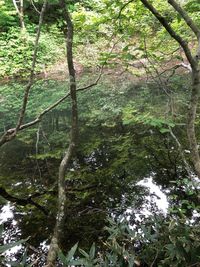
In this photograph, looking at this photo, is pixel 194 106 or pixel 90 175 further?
pixel 90 175

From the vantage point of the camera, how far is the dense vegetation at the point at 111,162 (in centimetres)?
297

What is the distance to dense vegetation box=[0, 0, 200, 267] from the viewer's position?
2971mm

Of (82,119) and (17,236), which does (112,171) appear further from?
(82,119)

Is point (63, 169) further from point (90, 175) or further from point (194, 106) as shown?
point (194, 106)

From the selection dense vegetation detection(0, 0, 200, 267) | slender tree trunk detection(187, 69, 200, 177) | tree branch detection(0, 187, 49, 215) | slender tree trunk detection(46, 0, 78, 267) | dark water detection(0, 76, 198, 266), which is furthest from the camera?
tree branch detection(0, 187, 49, 215)

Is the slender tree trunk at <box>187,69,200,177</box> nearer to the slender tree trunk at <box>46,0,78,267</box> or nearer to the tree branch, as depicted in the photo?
the slender tree trunk at <box>46,0,78,267</box>

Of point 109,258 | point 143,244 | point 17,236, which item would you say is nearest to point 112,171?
point 17,236

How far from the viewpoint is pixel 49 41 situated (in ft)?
61.8

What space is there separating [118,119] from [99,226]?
545cm

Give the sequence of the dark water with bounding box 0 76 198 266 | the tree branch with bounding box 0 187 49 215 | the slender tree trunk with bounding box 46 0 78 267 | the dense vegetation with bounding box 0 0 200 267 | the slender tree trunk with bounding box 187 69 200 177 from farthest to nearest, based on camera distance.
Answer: the tree branch with bounding box 0 187 49 215
the dark water with bounding box 0 76 198 266
the slender tree trunk with bounding box 46 0 78 267
the dense vegetation with bounding box 0 0 200 267
the slender tree trunk with bounding box 187 69 200 177

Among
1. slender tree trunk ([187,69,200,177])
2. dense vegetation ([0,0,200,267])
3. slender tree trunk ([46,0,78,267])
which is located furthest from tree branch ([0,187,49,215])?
slender tree trunk ([187,69,200,177])

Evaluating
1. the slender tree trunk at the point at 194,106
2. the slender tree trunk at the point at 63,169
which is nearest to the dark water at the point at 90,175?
the slender tree trunk at the point at 63,169

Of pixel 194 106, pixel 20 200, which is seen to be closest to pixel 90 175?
pixel 20 200

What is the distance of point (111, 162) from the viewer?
6.94 meters
